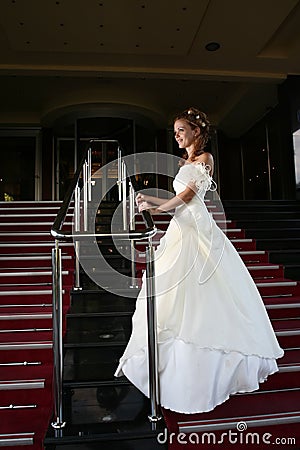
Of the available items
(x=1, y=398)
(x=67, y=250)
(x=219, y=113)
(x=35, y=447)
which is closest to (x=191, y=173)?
(x=35, y=447)

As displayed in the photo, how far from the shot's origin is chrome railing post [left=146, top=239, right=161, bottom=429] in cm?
177

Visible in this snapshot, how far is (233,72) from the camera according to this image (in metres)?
7.33

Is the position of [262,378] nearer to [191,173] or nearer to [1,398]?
[191,173]

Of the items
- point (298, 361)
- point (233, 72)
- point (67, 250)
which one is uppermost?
point (233, 72)

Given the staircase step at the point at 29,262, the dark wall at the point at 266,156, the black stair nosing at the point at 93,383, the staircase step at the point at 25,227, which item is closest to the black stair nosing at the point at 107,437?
the black stair nosing at the point at 93,383

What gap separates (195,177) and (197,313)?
69 cm

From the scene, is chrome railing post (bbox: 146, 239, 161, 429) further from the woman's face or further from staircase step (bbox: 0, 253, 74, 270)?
staircase step (bbox: 0, 253, 74, 270)

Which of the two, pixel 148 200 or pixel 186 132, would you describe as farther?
pixel 186 132

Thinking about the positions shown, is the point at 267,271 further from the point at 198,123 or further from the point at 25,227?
the point at 25,227

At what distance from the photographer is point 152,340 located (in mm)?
1777

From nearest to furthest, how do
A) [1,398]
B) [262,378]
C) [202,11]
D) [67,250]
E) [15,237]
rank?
[262,378]
[1,398]
[67,250]
[15,237]
[202,11]

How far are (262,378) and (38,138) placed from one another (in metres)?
9.99

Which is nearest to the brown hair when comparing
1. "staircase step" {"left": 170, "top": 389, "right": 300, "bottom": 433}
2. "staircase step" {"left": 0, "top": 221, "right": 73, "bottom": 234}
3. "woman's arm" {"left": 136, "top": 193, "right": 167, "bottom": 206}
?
"woman's arm" {"left": 136, "top": 193, "right": 167, "bottom": 206}

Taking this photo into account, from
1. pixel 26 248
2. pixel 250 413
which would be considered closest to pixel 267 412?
pixel 250 413
